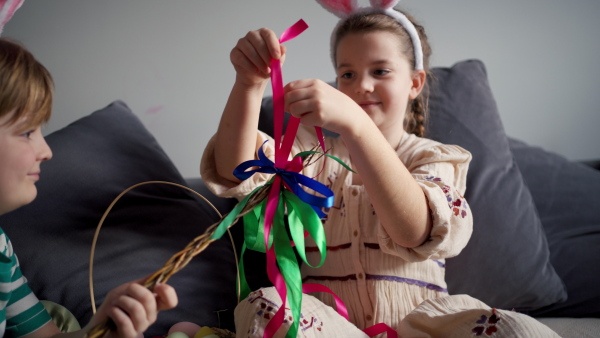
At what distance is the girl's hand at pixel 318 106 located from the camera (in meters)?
0.73

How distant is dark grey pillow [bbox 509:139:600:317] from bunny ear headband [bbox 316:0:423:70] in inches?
20.6

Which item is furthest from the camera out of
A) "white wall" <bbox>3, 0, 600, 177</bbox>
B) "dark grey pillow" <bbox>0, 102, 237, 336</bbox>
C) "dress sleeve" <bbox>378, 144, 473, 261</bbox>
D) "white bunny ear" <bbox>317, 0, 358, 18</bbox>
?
"white wall" <bbox>3, 0, 600, 177</bbox>

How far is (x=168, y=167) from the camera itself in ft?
3.97

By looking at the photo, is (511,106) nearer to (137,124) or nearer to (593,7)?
(593,7)

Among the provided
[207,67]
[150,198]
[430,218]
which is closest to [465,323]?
[430,218]

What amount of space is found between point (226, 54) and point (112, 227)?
0.66 meters

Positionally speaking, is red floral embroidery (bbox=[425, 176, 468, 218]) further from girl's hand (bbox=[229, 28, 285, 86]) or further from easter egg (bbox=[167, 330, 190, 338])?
easter egg (bbox=[167, 330, 190, 338])

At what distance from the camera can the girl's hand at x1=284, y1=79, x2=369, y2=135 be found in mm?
730

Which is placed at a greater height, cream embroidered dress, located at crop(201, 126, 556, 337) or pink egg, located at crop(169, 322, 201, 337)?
cream embroidered dress, located at crop(201, 126, 556, 337)

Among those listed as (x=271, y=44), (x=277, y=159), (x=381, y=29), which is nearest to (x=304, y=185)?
(x=277, y=159)

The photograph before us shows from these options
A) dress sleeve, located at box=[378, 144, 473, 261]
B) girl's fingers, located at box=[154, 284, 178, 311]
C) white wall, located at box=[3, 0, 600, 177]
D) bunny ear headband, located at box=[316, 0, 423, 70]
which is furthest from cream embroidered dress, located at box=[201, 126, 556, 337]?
white wall, located at box=[3, 0, 600, 177]

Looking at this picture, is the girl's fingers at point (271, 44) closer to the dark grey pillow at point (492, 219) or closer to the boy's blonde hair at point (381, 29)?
the boy's blonde hair at point (381, 29)

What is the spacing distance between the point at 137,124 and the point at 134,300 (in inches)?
31.3

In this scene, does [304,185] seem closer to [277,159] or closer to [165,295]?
[277,159]
